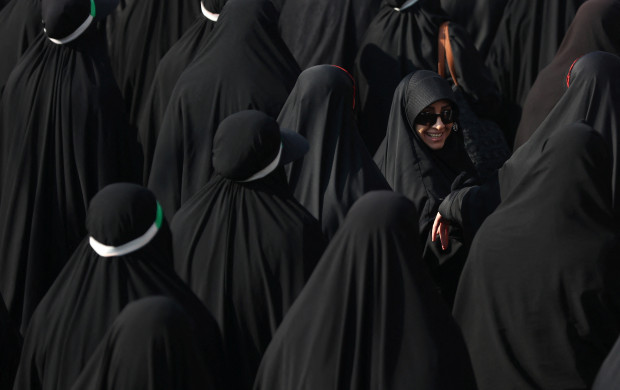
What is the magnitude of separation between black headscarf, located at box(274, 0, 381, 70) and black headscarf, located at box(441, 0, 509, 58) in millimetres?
419

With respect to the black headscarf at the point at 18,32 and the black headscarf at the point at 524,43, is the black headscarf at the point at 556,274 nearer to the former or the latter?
the black headscarf at the point at 524,43

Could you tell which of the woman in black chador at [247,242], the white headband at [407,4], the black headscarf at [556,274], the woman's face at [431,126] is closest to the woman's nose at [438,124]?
the woman's face at [431,126]

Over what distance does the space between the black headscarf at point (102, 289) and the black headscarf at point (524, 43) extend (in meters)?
2.80

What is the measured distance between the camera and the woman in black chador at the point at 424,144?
4723mm

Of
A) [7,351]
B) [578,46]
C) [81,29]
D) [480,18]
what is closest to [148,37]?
[81,29]

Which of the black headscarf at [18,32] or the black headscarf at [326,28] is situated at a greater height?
the black headscarf at [18,32]

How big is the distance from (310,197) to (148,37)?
74.5 inches

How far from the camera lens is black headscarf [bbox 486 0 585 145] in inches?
227

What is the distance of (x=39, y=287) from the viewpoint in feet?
16.3

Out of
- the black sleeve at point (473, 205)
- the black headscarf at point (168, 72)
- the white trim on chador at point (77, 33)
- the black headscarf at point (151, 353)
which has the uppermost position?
the white trim on chador at point (77, 33)

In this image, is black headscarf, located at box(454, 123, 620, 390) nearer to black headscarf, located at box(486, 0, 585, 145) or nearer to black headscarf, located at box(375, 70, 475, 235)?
black headscarf, located at box(375, 70, 475, 235)

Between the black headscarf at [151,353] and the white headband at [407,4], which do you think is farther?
the white headband at [407,4]

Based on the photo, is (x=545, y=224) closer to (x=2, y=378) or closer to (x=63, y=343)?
(x=63, y=343)

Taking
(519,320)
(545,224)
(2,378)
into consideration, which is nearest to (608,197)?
(545,224)
